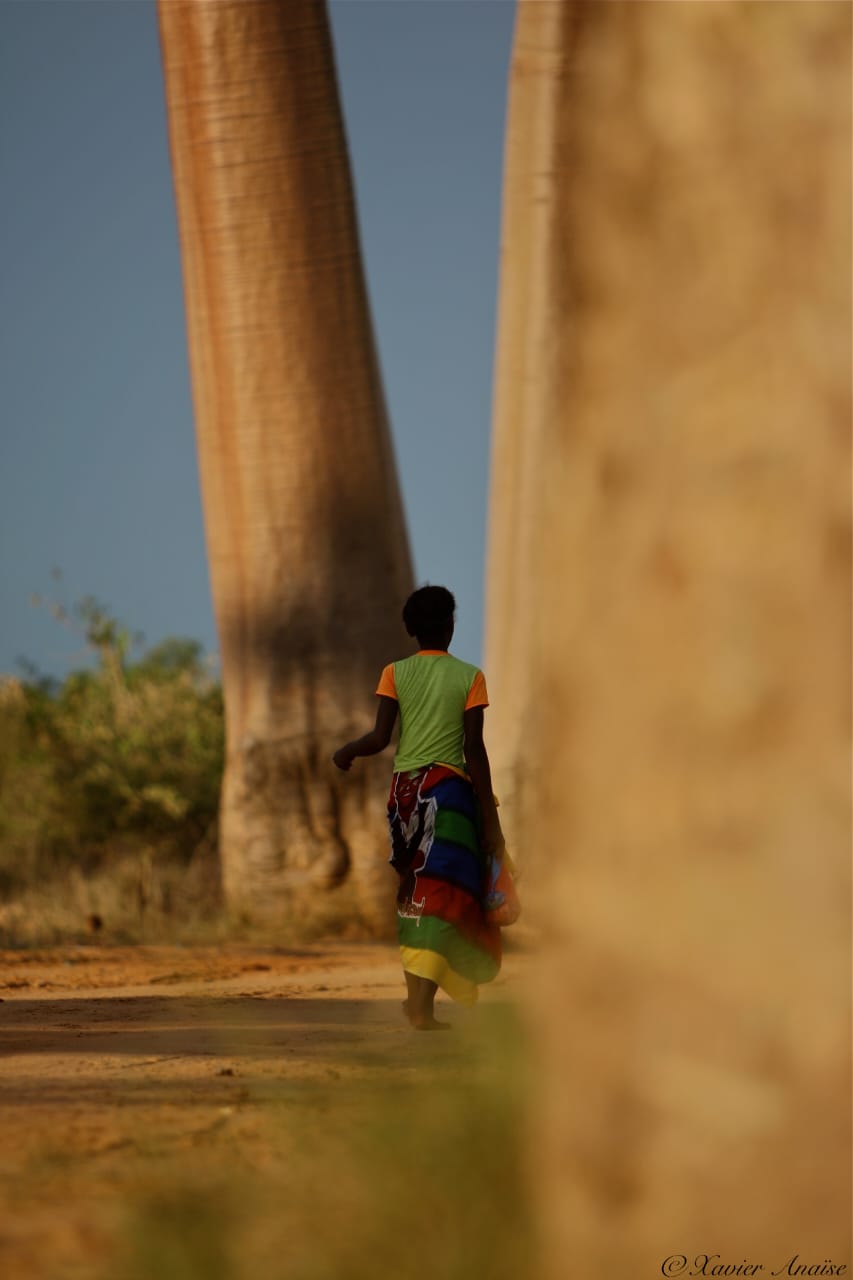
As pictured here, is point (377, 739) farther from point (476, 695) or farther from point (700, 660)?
point (700, 660)

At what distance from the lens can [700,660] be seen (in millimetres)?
1878

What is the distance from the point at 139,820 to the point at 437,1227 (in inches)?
508

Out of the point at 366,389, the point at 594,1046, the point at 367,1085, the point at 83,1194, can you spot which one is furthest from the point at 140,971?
the point at 594,1046

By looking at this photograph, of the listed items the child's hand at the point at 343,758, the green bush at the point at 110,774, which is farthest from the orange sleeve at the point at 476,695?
the green bush at the point at 110,774

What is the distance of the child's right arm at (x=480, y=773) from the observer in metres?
5.87

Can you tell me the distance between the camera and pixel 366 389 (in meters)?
11.3

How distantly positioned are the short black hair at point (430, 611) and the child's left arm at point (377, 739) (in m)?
0.29

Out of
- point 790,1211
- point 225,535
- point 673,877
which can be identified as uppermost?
point 673,877

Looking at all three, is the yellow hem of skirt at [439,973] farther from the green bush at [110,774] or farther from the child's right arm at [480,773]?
the green bush at [110,774]

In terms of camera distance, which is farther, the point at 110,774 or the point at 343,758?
the point at 110,774

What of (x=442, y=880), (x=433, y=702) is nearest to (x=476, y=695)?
(x=433, y=702)

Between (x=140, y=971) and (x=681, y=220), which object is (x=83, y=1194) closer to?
(x=681, y=220)

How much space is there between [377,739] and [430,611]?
0.53m

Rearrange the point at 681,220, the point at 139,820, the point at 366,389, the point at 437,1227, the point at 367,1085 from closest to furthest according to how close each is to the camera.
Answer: the point at 681,220, the point at 437,1227, the point at 367,1085, the point at 366,389, the point at 139,820
